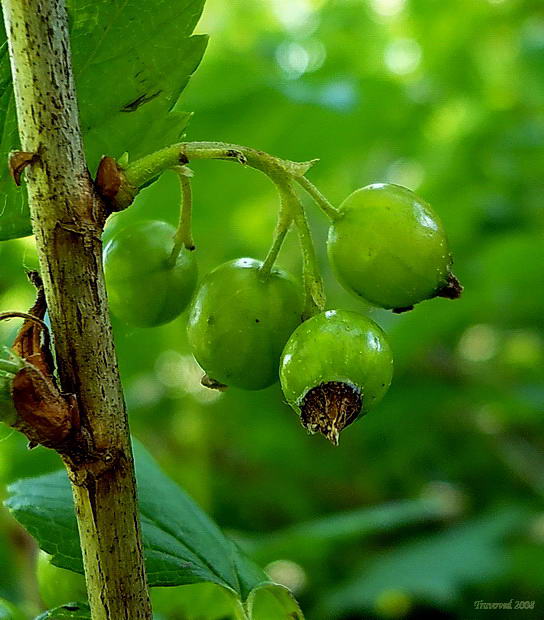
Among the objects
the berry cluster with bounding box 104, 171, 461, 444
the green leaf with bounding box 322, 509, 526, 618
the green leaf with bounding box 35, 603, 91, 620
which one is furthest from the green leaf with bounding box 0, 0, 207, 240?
the green leaf with bounding box 322, 509, 526, 618

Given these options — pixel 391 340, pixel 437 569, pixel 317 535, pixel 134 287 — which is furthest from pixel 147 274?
pixel 391 340

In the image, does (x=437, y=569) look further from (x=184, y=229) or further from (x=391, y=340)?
(x=184, y=229)

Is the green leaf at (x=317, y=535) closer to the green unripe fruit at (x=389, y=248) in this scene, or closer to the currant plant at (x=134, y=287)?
the currant plant at (x=134, y=287)

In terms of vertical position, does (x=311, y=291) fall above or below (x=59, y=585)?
above

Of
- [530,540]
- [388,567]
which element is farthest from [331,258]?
[530,540]

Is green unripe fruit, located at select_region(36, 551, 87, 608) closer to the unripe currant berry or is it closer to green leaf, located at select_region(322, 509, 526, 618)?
the unripe currant berry

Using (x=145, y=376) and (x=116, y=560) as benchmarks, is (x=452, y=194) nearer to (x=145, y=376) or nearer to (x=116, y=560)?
(x=145, y=376)
